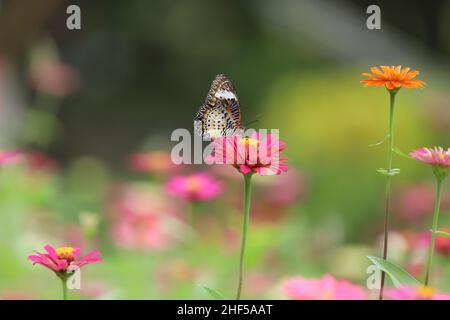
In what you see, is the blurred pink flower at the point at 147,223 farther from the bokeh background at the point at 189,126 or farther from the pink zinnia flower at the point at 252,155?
the pink zinnia flower at the point at 252,155

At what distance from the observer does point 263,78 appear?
245cm

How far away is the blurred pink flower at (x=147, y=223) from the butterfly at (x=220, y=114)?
15.1 inches

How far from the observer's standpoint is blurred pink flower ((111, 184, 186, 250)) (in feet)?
2.77

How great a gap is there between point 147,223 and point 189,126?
163 cm

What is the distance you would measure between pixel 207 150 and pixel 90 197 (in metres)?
0.80

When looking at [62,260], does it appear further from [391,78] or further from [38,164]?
[38,164]

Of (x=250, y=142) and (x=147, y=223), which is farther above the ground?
(x=250, y=142)

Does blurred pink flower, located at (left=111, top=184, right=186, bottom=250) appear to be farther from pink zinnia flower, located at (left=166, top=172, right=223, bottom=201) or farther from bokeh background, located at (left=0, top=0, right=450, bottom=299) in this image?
pink zinnia flower, located at (left=166, top=172, right=223, bottom=201)

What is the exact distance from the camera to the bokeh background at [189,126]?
82cm

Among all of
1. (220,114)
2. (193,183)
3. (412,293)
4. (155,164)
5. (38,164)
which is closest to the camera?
(412,293)

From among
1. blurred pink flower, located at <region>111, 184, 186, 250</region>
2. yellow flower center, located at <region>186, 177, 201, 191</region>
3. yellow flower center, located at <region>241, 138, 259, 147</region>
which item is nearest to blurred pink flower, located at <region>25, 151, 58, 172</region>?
blurred pink flower, located at <region>111, 184, 186, 250</region>

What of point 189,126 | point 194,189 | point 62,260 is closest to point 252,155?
point 62,260

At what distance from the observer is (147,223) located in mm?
844

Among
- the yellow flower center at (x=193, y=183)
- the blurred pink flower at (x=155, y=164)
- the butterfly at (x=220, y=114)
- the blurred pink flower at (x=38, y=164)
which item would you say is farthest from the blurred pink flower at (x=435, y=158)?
the blurred pink flower at (x=38, y=164)
